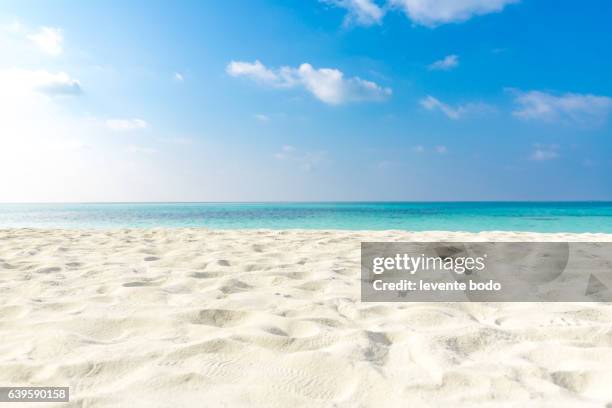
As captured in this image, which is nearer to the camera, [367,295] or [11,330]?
[11,330]

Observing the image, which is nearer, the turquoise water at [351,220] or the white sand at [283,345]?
the white sand at [283,345]

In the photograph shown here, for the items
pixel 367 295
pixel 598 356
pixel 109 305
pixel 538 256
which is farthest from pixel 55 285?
pixel 538 256

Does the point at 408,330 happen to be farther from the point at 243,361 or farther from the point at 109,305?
the point at 109,305

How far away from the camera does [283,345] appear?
172cm

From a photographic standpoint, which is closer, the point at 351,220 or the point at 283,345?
the point at 283,345

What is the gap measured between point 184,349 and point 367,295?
1321 millimetres

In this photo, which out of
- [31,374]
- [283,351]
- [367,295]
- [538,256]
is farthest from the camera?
[538,256]

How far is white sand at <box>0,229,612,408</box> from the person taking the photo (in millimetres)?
1337

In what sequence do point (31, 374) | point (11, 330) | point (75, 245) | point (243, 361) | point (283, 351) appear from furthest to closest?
1. point (75, 245)
2. point (11, 330)
3. point (283, 351)
4. point (243, 361)
5. point (31, 374)

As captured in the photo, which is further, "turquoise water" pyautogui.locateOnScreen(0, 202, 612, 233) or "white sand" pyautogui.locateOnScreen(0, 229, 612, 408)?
"turquoise water" pyautogui.locateOnScreen(0, 202, 612, 233)

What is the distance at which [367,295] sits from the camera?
2.61 m

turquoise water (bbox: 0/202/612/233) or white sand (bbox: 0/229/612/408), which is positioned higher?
white sand (bbox: 0/229/612/408)

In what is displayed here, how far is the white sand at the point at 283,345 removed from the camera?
134 centimetres

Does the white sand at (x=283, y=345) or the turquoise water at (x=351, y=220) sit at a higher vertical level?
the white sand at (x=283, y=345)
